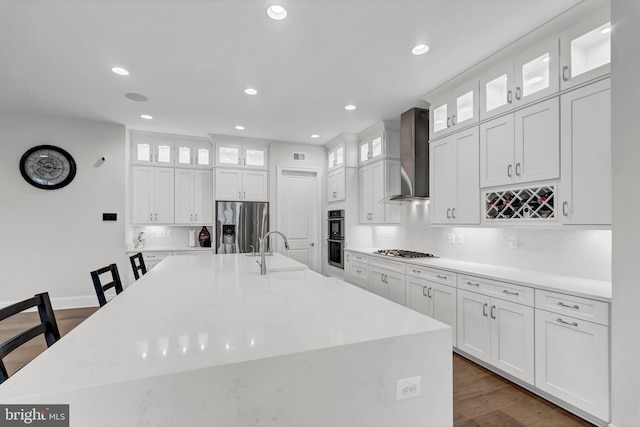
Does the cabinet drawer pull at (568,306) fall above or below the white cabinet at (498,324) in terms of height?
above

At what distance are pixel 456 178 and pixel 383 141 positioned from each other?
5.06ft

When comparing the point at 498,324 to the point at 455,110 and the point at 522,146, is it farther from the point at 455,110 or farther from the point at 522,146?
the point at 455,110

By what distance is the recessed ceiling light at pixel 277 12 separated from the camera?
6.77 ft

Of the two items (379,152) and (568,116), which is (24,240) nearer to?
(379,152)

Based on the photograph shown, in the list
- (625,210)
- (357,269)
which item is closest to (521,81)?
(625,210)

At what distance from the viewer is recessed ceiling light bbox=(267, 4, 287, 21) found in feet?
6.77

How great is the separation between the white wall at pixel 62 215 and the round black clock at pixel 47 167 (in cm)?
8

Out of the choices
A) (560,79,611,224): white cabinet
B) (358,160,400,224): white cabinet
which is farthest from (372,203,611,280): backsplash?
(560,79,611,224): white cabinet

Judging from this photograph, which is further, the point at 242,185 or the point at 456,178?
the point at 242,185

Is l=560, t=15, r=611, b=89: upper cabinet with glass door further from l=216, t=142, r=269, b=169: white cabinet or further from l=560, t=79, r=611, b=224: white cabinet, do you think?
l=216, t=142, r=269, b=169: white cabinet

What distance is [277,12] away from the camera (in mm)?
2107

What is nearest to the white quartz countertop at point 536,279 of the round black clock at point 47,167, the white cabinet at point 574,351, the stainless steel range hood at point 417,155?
the white cabinet at point 574,351

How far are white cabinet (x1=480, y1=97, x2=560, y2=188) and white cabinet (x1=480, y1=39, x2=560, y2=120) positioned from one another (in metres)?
0.09

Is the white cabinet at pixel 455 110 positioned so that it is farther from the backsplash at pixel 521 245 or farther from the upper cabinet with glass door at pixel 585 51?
the backsplash at pixel 521 245
